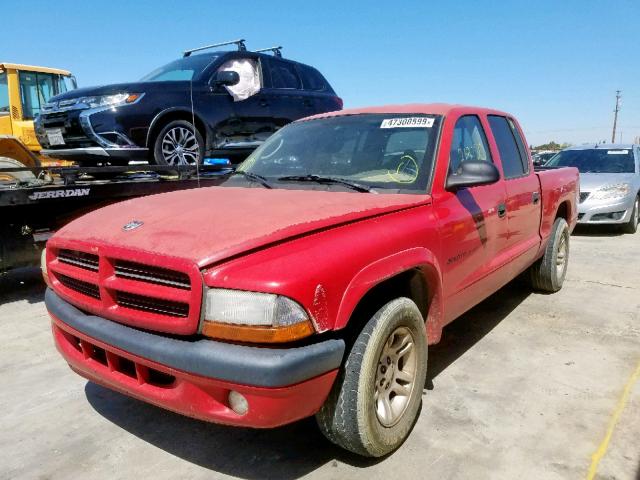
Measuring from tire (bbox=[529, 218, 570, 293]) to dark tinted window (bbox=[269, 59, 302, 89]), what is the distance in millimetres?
4037

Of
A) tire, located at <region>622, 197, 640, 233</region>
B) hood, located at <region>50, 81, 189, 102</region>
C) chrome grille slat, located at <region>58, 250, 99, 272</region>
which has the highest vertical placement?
hood, located at <region>50, 81, 189, 102</region>

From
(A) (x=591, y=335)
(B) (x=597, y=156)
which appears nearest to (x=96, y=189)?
(A) (x=591, y=335)

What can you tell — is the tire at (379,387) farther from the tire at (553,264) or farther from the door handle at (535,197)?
the tire at (553,264)

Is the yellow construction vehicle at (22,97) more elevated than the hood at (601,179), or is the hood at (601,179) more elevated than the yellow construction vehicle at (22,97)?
the yellow construction vehicle at (22,97)

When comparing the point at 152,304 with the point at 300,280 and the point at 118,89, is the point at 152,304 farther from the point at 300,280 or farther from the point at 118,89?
the point at 118,89

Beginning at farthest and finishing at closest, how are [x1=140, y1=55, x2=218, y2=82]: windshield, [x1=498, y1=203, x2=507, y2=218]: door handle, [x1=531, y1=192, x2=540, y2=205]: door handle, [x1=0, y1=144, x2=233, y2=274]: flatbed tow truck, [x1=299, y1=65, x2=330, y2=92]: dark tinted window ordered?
[x1=299, y1=65, x2=330, y2=92]: dark tinted window, [x1=140, y1=55, x2=218, y2=82]: windshield, [x1=0, y1=144, x2=233, y2=274]: flatbed tow truck, [x1=531, y1=192, x2=540, y2=205]: door handle, [x1=498, y1=203, x2=507, y2=218]: door handle

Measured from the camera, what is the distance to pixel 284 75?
7246 mm

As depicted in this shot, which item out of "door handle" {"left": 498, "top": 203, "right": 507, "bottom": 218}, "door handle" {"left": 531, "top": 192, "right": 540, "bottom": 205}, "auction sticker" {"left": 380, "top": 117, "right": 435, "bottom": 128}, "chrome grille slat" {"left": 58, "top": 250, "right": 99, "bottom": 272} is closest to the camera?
"chrome grille slat" {"left": 58, "top": 250, "right": 99, "bottom": 272}

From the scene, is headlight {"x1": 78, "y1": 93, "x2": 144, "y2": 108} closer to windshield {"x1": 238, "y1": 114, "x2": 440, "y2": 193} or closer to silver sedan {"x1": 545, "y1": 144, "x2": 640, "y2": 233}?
windshield {"x1": 238, "y1": 114, "x2": 440, "y2": 193}

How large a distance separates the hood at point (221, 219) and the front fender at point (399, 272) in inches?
9.7

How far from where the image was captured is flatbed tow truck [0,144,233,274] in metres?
4.37

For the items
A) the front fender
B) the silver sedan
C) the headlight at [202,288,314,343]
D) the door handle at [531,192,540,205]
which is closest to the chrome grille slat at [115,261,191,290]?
the headlight at [202,288,314,343]

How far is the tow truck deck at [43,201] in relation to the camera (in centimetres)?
437

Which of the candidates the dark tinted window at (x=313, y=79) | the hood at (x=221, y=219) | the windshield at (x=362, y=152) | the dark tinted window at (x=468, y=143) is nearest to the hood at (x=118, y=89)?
the dark tinted window at (x=313, y=79)
